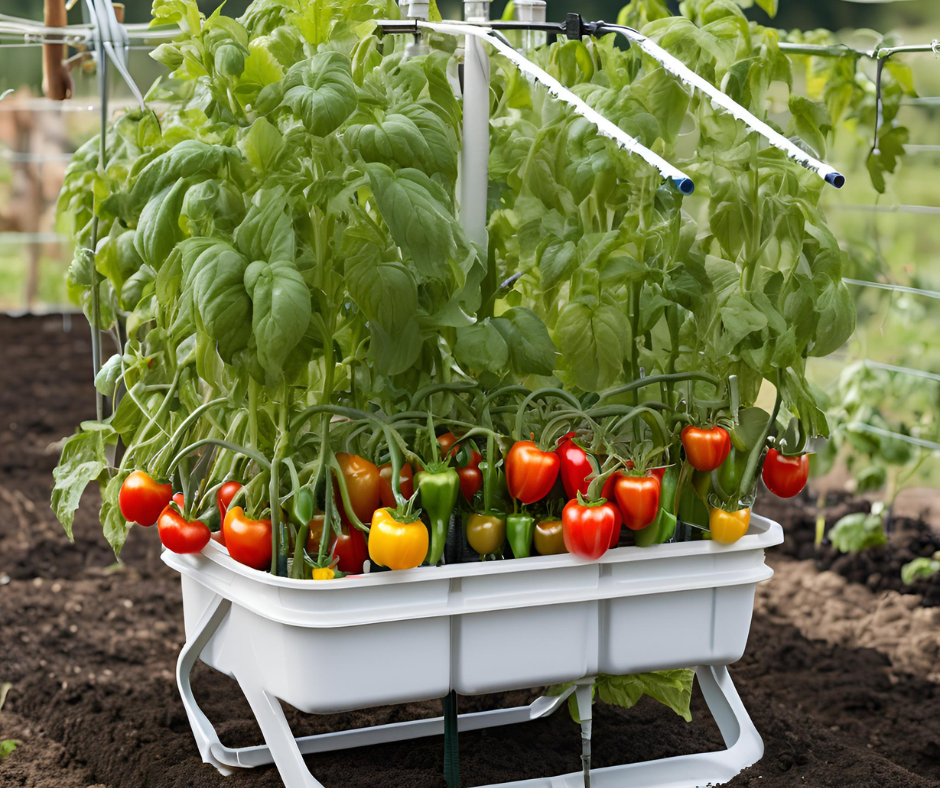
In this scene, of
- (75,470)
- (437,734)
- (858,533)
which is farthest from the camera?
(858,533)

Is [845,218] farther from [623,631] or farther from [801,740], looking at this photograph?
[623,631]

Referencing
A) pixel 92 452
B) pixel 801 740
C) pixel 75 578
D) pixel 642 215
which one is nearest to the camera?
pixel 642 215

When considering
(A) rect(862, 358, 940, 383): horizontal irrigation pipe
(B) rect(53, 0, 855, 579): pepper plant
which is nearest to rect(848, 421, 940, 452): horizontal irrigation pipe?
(A) rect(862, 358, 940, 383): horizontal irrigation pipe

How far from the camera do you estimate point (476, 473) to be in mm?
1533

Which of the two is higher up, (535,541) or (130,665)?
(535,541)

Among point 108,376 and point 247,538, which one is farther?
point 108,376

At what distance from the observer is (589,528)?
4.71 ft

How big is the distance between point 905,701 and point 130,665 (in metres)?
1.62

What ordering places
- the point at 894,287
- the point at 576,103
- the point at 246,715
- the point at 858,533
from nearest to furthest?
the point at 576,103 < the point at 246,715 < the point at 894,287 < the point at 858,533

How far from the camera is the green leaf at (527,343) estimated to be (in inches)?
59.5

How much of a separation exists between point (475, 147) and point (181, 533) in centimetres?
67

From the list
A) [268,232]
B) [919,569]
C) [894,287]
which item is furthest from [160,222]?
[919,569]

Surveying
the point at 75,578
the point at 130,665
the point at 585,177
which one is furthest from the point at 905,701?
the point at 75,578

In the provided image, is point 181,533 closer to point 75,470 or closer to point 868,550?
point 75,470
